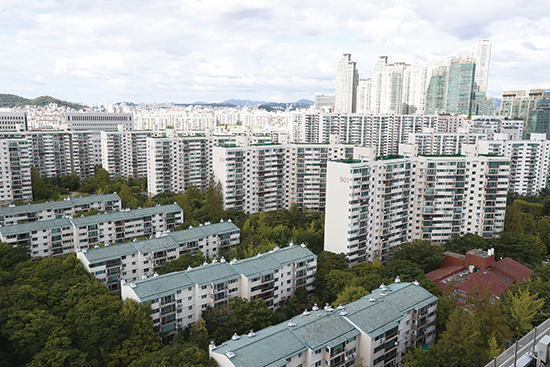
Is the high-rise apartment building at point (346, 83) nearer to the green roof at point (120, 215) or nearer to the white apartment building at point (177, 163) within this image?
the white apartment building at point (177, 163)

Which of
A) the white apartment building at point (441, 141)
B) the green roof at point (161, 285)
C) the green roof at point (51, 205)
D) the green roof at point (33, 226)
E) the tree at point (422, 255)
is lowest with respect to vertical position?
the tree at point (422, 255)

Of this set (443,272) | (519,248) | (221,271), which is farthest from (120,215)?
(519,248)

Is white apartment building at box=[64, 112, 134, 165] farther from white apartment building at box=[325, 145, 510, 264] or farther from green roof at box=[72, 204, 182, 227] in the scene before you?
white apartment building at box=[325, 145, 510, 264]

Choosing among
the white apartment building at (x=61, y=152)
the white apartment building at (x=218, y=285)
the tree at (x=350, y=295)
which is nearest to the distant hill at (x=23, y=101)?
the white apartment building at (x=61, y=152)

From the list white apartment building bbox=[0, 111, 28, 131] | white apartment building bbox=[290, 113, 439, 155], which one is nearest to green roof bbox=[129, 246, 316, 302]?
white apartment building bbox=[290, 113, 439, 155]

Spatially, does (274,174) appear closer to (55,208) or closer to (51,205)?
(55,208)

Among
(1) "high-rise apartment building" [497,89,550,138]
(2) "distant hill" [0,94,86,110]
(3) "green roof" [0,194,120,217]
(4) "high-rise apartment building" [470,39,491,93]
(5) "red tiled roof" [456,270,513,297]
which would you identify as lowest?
(5) "red tiled roof" [456,270,513,297]
